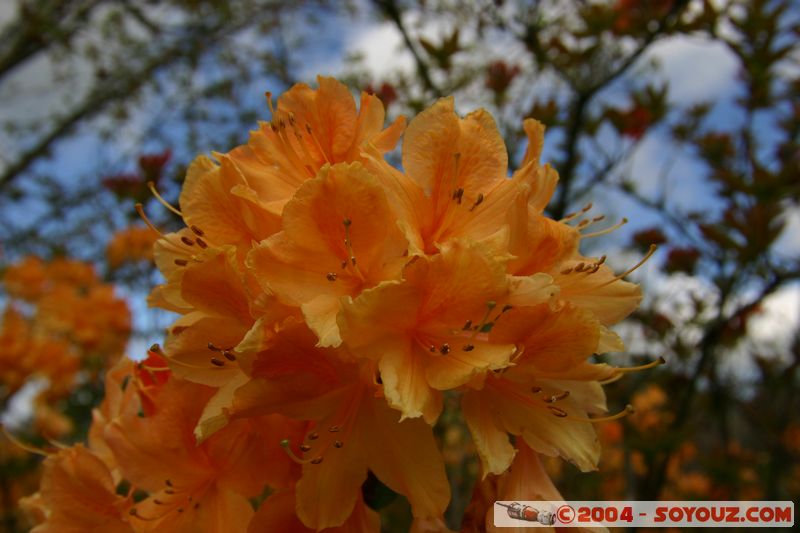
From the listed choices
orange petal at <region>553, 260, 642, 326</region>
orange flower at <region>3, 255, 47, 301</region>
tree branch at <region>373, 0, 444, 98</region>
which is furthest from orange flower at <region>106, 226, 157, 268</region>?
orange petal at <region>553, 260, 642, 326</region>

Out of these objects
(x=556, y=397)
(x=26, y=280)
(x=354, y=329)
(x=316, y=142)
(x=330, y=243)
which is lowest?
(x=556, y=397)

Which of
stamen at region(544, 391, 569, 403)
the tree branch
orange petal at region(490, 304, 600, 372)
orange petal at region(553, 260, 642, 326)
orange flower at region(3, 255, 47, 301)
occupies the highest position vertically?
the tree branch

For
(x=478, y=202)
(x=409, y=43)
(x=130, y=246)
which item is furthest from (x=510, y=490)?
(x=130, y=246)

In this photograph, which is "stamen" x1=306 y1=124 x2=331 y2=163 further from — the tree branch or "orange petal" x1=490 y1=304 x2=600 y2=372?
the tree branch

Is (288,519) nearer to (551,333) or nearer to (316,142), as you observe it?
(551,333)

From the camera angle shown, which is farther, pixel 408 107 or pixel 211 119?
pixel 211 119

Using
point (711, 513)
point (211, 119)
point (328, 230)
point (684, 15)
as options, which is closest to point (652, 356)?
point (684, 15)

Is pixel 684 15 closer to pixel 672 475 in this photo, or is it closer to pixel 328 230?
pixel 328 230

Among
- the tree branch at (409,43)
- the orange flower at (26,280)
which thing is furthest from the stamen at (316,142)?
the orange flower at (26,280)

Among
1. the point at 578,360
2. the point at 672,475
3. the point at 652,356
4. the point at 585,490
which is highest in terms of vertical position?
the point at 578,360
